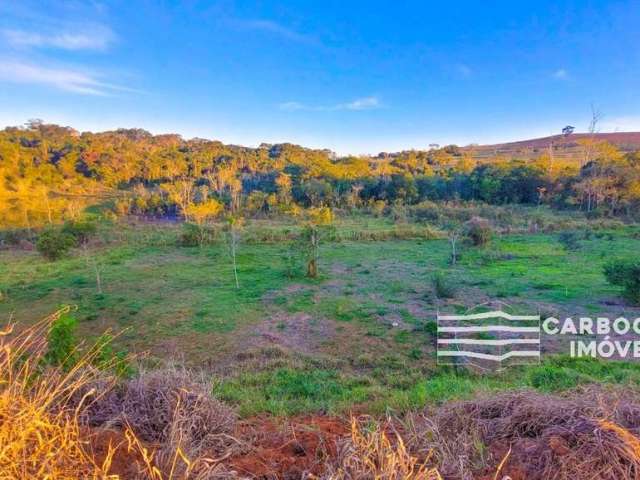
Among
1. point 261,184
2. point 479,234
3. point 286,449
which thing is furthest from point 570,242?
point 261,184

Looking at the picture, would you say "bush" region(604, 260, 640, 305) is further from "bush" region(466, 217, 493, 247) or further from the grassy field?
"bush" region(466, 217, 493, 247)

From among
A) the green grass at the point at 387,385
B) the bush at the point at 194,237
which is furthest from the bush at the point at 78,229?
the green grass at the point at 387,385

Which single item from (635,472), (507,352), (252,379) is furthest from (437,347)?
(635,472)

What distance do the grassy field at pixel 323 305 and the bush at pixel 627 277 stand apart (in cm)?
38

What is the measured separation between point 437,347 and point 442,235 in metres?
15.5

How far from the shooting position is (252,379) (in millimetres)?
5621

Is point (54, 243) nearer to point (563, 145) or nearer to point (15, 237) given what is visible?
point (15, 237)

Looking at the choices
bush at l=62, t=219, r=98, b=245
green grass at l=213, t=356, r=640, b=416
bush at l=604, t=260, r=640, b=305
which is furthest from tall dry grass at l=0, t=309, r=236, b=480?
bush at l=62, t=219, r=98, b=245

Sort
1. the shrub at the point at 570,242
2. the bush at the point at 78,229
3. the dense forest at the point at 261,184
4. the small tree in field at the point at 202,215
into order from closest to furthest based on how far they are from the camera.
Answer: the bush at the point at 78,229
the shrub at the point at 570,242
the small tree in field at the point at 202,215
the dense forest at the point at 261,184

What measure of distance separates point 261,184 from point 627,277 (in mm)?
38539

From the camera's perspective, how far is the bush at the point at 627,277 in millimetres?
8805

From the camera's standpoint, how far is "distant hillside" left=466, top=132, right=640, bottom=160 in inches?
2084

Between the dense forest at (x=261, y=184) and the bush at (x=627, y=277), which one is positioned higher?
the dense forest at (x=261, y=184)

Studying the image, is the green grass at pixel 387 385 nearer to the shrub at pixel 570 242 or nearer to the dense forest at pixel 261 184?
the shrub at pixel 570 242
